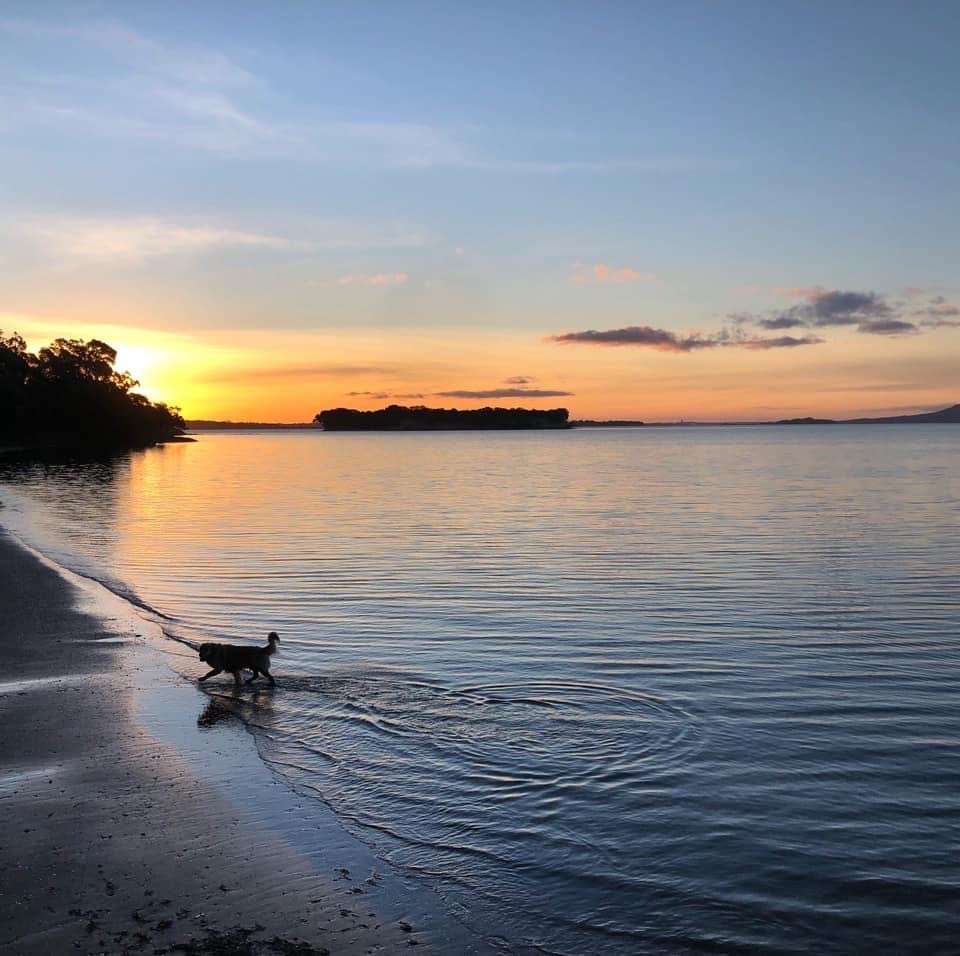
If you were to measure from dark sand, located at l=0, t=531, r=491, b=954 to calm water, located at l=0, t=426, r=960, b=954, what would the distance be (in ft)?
1.84

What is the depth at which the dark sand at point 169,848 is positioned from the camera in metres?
6.71

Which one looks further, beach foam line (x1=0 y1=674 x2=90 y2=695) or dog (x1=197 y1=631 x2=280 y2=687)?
dog (x1=197 y1=631 x2=280 y2=687)

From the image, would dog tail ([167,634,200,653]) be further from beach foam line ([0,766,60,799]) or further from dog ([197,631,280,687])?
beach foam line ([0,766,60,799])

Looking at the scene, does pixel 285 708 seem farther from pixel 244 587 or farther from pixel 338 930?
pixel 244 587

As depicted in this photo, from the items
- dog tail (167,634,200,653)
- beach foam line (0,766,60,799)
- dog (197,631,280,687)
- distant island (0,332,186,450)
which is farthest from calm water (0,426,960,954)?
distant island (0,332,186,450)

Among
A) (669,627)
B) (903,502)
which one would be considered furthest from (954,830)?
(903,502)

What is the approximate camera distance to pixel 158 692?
44.0ft

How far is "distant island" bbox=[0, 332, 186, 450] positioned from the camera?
14950 cm

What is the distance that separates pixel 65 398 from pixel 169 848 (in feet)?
546

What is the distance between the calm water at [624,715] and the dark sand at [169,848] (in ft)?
1.84

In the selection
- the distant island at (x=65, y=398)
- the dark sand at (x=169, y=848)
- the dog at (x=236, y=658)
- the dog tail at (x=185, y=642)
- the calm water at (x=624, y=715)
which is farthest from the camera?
the distant island at (x=65, y=398)

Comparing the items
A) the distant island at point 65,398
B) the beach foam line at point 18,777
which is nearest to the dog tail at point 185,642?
the beach foam line at point 18,777

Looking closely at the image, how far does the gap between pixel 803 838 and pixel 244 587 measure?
17915 millimetres

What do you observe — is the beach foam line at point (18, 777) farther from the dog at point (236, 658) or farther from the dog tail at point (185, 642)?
the dog tail at point (185, 642)
